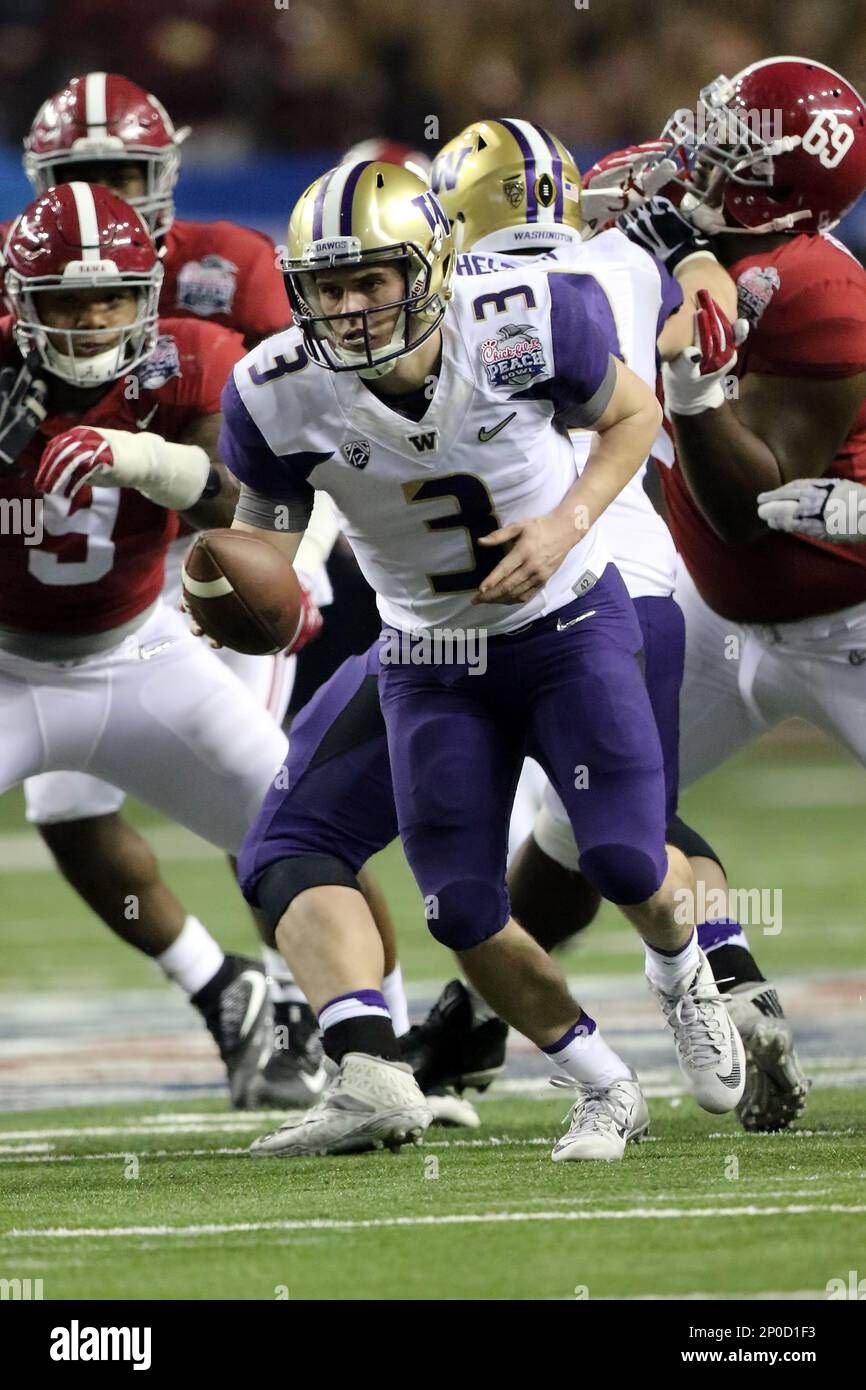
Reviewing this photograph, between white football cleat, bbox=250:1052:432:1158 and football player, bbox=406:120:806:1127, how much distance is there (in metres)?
0.56

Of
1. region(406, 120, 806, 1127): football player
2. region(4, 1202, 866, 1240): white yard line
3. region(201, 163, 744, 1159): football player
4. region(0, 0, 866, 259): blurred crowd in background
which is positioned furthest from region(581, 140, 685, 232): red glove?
region(0, 0, 866, 259): blurred crowd in background

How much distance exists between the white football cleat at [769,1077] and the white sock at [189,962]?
50.7 inches

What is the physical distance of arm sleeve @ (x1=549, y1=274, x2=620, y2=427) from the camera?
10.8 feet

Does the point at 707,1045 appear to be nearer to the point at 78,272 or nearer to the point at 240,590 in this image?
the point at 240,590

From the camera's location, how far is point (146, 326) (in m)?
4.02

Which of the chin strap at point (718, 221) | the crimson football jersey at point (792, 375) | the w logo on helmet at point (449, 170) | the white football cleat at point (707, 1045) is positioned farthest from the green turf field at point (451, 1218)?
the w logo on helmet at point (449, 170)

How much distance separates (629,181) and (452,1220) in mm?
2015

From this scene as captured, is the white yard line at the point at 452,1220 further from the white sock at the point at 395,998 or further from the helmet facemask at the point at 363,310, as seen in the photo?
the helmet facemask at the point at 363,310

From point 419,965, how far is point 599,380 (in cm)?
323

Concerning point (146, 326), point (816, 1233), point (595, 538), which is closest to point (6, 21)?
point (146, 326)

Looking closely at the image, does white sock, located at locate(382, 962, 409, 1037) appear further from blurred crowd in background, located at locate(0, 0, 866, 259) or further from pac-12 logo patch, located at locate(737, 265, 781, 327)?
blurred crowd in background, located at locate(0, 0, 866, 259)

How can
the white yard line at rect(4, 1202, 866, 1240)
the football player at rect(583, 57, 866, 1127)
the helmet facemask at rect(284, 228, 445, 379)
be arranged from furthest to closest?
the football player at rect(583, 57, 866, 1127) < the helmet facemask at rect(284, 228, 445, 379) < the white yard line at rect(4, 1202, 866, 1240)

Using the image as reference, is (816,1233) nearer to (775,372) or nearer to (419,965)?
(775,372)
